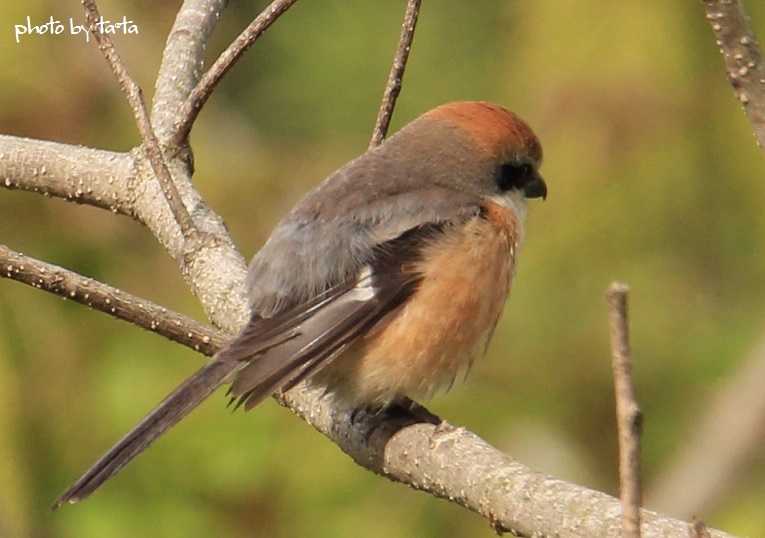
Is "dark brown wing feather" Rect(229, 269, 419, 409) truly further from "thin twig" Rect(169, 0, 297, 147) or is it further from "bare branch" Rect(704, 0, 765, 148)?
"bare branch" Rect(704, 0, 765, 148)

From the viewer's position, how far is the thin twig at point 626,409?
1572 millimetres

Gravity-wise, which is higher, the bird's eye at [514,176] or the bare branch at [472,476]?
the bird's eye at [514,176]

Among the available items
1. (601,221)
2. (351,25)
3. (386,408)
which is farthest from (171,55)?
(351,25)

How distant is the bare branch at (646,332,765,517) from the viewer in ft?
12.8

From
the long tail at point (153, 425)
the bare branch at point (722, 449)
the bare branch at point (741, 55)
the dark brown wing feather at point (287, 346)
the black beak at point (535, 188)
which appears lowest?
the bare branch at point (722, 449)

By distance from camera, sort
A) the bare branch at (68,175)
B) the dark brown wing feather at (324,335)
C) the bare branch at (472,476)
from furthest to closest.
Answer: the bare branch at (68,175), the dark brown wing feather at (324,335), the bare branch at (472,476)

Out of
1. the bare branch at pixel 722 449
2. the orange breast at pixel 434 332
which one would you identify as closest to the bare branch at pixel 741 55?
the orange breast at pixel 434 332

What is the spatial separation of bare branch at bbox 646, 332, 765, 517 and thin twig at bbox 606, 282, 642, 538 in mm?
2248

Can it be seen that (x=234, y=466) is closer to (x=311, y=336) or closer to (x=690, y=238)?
(x=311, y=336)

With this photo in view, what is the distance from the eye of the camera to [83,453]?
3.90 metres

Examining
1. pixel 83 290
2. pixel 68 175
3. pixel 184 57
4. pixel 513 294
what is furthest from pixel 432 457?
pixel 513 294

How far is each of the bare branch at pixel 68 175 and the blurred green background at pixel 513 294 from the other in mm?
440

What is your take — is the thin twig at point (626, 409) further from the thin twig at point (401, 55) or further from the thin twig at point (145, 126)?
the thin twig at point (401, 55)

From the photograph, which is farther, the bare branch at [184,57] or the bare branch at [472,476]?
the bare branch at [184,57]
